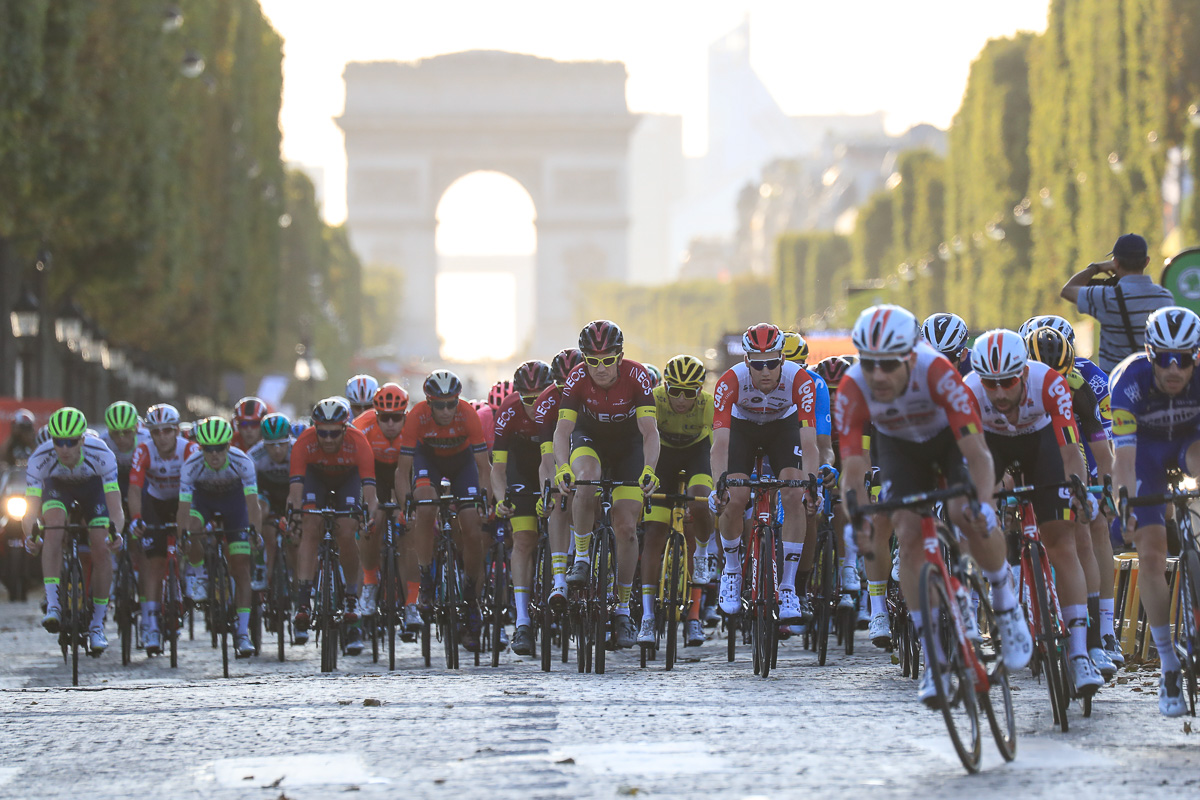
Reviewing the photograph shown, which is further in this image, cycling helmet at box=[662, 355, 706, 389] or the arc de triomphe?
the arc de triomphe

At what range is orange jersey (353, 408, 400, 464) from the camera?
44.2ft

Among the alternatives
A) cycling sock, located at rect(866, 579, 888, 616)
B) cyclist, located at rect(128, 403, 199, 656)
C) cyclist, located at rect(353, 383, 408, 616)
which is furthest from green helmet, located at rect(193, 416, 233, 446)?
cycling sock, located at rect(866, 579, 888, 616)

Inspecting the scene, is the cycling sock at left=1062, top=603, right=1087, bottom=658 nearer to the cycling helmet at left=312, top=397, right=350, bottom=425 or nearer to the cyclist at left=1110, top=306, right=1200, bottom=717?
the cyclist at left=1110, top=306, right=1200, bottom=717

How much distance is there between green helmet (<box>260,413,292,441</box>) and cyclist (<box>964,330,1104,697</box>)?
648 cm

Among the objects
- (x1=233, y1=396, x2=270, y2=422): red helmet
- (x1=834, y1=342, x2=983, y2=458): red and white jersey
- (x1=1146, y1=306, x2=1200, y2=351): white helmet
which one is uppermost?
(x1=233, y1=396, x2=270, y2=422): red helmet

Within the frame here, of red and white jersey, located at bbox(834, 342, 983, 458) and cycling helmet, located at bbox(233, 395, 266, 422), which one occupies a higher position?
cycling helmet, located at bbox(233, 395, 266, 422)

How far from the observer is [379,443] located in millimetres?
13539

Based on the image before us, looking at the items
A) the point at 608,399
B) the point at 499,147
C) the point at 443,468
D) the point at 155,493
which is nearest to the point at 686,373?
the point at 608,399

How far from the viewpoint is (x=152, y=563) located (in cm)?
1316

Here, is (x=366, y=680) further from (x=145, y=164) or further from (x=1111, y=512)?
(x=145, y=164)

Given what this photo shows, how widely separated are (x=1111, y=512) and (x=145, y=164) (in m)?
23.7

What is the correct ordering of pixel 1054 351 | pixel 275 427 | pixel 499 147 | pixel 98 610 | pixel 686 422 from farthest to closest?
pixel 499 147, pixel 275 427, pixel 98 610, pixel 686 422, pixel 1054 351

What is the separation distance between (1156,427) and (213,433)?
6.41 metres

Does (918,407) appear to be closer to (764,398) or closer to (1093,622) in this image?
(1093,622)
